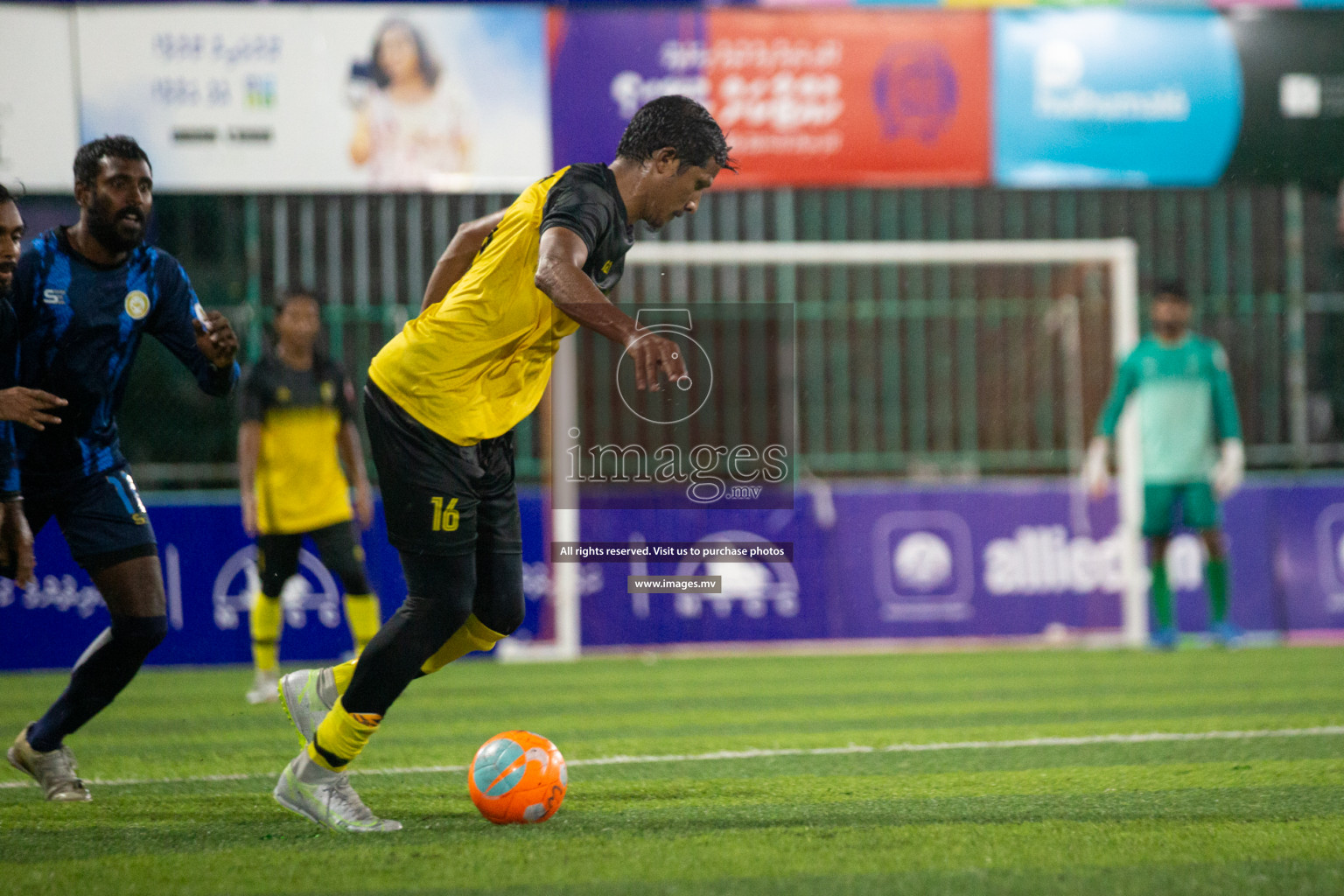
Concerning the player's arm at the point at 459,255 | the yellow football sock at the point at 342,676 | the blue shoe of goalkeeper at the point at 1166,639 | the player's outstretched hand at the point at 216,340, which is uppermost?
the player's arm at the point at 459,255

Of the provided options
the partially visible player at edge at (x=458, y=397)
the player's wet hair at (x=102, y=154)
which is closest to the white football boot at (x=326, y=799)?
the partially visible player at edge at (x=458, y=397)

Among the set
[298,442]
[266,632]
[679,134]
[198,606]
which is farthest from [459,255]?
Answer: [198,606]

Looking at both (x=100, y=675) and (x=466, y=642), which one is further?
(x=100, y=675)

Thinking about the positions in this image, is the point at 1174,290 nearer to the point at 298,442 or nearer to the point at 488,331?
the point at 298,442

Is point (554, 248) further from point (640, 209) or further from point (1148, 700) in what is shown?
point (1148, 700)

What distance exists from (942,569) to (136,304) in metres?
7.39

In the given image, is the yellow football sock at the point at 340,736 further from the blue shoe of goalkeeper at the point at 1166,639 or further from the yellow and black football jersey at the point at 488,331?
the blue shoe of goalkeeper at the point at 1166,639

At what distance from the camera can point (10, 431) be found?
425 centimetres

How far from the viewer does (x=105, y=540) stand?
441 cm

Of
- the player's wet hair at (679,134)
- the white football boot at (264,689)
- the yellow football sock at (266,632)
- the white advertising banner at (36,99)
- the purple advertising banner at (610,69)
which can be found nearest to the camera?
the player's wet hair at (679,134)

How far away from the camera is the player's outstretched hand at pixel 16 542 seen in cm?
424

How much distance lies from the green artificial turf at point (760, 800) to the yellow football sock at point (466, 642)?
1.37ft

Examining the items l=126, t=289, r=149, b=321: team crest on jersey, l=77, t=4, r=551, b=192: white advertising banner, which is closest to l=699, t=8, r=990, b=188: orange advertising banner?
l=77, t=4, r=551, b=192: white advertising banner

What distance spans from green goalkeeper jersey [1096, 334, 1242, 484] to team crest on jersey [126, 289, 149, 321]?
7063 millimetres
